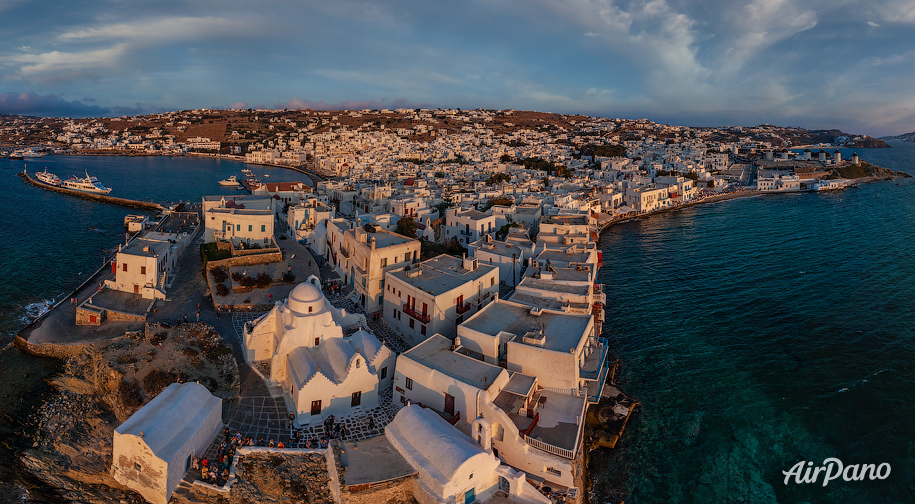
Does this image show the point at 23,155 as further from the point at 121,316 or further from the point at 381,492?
the point at 381,492

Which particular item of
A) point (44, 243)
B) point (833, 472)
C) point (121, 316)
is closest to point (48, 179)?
point (44, 243)

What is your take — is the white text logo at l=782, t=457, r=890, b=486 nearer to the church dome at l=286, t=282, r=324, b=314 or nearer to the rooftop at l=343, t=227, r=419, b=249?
the church dome at l=286, t=282, r=324, b=314

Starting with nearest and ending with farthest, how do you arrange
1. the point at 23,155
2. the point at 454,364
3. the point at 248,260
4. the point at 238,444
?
the point at 238,444 → the point at 454,364 → the point at 248,260 → the point at 23,155

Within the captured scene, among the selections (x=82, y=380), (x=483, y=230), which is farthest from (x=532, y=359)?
(x=483, y=230)

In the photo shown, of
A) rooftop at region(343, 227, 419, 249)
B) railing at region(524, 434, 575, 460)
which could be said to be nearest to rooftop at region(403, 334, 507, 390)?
railing at region(524, 434, 575, 460)

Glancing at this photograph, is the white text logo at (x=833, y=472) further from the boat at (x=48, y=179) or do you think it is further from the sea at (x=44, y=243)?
the boat at (x=48, y=179)

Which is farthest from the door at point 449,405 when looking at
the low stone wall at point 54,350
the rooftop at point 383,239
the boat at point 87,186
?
the boat at point 87,186
